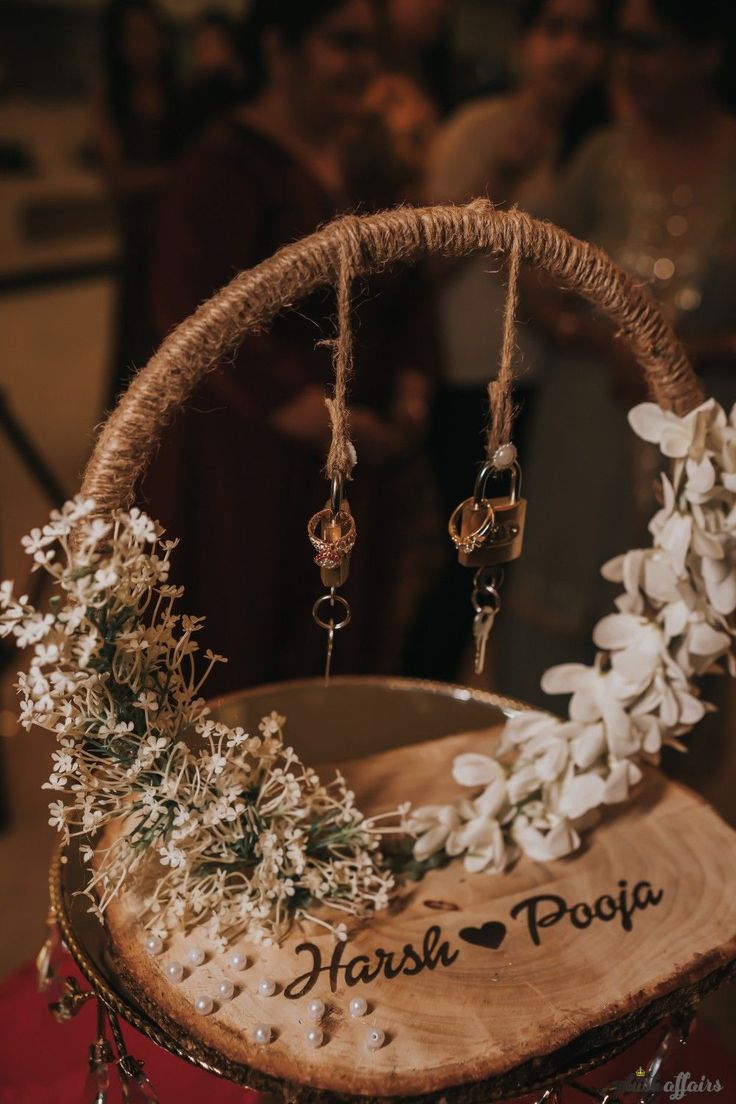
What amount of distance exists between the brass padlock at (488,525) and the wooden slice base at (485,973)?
30 centimetres

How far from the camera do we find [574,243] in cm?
73

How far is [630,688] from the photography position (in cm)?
85

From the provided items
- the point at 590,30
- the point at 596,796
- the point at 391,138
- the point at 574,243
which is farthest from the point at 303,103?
the point at 596,796

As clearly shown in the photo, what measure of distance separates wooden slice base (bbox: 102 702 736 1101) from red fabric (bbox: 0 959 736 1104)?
7.8 inches

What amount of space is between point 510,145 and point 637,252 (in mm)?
344

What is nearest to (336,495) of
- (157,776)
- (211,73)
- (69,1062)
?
(157,776)

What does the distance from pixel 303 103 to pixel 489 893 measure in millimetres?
1277

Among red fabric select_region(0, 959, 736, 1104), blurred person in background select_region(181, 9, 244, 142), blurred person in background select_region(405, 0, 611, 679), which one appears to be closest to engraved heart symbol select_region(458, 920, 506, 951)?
red fabric select_region(0, 959, 736, 1104)

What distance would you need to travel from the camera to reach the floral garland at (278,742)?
26.6 inches

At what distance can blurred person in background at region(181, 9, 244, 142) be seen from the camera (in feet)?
5.37

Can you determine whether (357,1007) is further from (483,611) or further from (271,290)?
(271,290)

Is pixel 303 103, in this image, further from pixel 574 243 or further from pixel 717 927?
pixel 717 927

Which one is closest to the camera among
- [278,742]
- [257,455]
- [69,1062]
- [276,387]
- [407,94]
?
[278,742]

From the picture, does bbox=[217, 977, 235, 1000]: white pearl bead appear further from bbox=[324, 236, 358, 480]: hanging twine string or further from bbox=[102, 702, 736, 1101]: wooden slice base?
bbox=[324, 236, 358, 480]: hanging twine string
